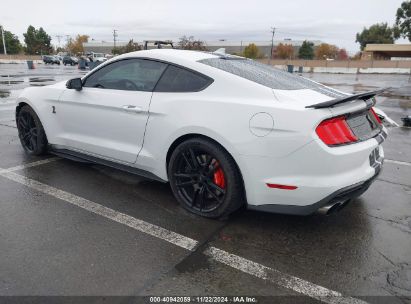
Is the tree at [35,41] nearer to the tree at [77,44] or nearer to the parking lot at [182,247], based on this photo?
the tree at [77,44]

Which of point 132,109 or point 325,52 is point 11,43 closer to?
point 325,52

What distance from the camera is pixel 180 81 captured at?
358 centimetres

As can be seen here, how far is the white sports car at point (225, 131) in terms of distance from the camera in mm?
2879

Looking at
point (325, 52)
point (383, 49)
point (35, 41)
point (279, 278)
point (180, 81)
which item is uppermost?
point (35, 41)

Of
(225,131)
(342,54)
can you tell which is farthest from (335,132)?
(342,54)

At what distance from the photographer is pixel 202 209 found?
3.48 metres

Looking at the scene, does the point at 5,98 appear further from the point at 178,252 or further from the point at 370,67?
the point at 370,67

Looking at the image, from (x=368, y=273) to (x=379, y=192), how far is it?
180 cm

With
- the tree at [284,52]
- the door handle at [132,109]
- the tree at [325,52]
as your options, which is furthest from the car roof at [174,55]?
the tree at [325,52]

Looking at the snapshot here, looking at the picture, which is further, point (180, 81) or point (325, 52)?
point (325, 52)

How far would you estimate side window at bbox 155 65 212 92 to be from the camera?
11.3 feet

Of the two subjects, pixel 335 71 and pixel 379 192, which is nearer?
pixel 379 192

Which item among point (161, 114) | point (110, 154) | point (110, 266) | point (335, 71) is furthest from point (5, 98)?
point (335, 71)

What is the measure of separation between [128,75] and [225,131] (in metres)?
1.50
